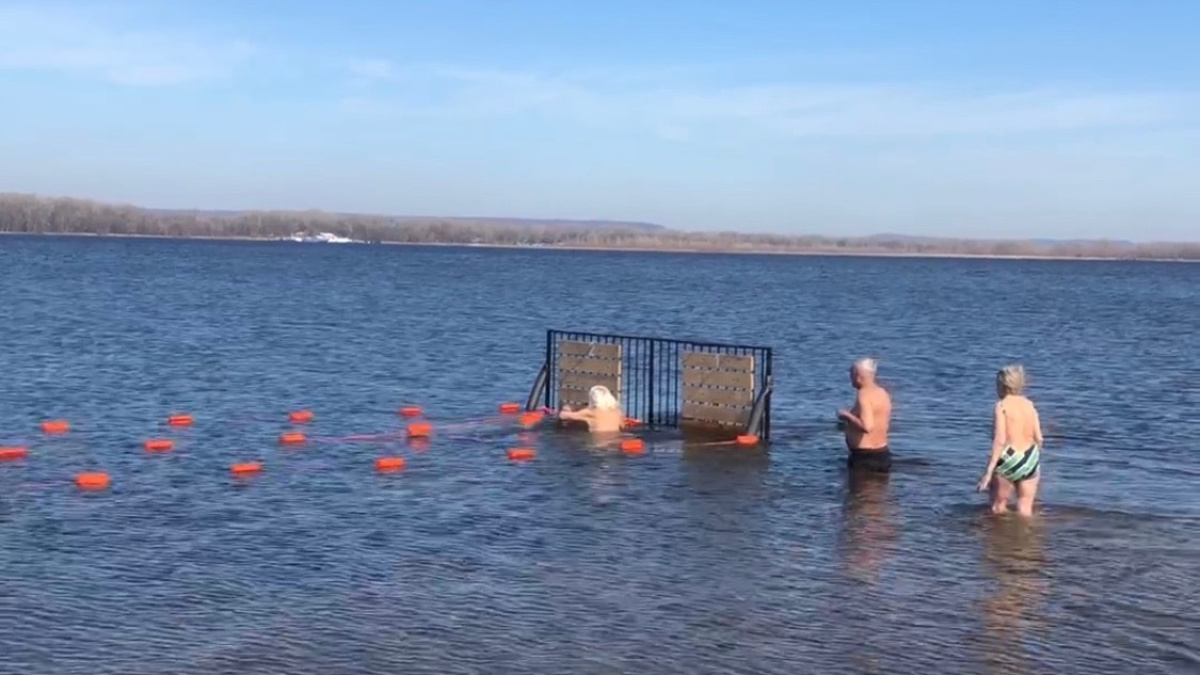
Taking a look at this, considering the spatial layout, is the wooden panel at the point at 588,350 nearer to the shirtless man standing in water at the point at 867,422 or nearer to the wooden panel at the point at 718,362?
the wooden panel at the point at 718,362

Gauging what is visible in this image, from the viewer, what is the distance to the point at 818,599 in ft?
45.9

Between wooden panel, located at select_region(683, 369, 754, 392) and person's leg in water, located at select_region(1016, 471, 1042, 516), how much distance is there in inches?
296

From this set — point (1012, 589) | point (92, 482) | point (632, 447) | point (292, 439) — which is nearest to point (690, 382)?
point (632, 447)

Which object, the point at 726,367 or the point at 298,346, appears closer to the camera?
the point at 726,367

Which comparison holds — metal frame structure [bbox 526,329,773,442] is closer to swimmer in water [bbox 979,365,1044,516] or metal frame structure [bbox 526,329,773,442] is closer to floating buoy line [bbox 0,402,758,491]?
floating buoy line [bbox 0,402,758,491]

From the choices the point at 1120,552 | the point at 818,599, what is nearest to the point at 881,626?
the point at 818,599

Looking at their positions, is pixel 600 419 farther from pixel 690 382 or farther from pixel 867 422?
pixel 867 422

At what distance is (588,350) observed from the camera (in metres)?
26.5

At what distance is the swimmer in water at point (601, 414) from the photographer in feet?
82.6

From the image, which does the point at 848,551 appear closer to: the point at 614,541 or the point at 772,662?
the point at 614,541

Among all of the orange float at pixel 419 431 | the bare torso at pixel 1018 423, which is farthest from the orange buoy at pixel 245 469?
the bare torso at pixel 1018 423

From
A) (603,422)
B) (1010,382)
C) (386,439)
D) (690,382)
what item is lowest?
(386,439)

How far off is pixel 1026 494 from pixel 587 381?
34.3ft

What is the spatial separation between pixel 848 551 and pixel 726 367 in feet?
29.7
